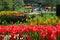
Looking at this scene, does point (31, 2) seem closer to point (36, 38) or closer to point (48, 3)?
point (48, 3)

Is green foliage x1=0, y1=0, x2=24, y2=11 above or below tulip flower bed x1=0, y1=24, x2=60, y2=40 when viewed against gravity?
below

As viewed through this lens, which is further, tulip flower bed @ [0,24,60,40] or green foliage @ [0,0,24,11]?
green foliage @ [0,0,24,11]

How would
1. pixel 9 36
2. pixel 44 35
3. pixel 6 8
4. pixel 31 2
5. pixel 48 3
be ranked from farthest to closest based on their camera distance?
1. pixel 31 2
2. pixel 48 3
3. pixel 6 8
4. pixel 9 36
5. pixel 44 35

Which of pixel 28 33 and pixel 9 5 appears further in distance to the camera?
pixel 9 5

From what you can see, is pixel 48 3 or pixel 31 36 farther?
pixel 48 3

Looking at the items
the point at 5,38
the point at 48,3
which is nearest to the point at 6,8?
the point at 48,3

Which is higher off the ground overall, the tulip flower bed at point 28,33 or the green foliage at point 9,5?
the tulip flower bed at point 28,33

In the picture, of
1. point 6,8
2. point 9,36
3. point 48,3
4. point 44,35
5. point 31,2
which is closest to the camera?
point 44,35

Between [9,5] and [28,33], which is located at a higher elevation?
[28,33]

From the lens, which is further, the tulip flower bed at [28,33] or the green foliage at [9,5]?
the green foliage at [9,5]

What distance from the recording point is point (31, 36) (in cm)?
627

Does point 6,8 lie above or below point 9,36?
below

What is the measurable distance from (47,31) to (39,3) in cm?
5248

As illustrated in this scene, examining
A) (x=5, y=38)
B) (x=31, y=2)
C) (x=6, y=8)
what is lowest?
(x=31, y=2)
